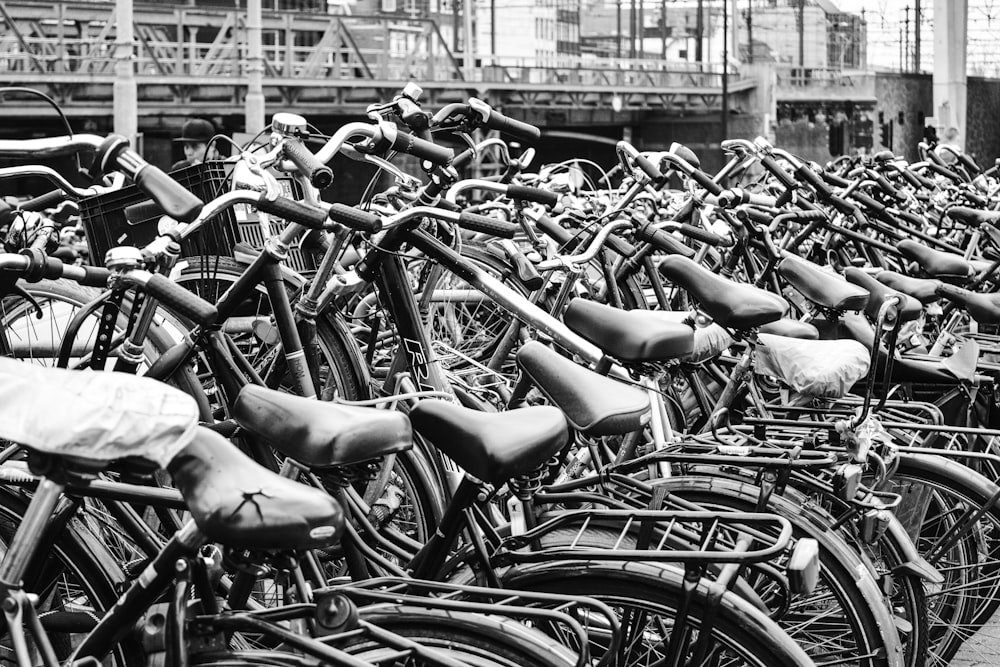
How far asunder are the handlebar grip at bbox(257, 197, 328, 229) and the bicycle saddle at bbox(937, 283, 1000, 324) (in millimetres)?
2209

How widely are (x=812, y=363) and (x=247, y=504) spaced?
190 cm

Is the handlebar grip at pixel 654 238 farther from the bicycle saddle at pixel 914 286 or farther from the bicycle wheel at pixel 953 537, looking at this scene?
the bicycle wheel at pixel 953 537

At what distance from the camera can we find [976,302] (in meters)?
4.33

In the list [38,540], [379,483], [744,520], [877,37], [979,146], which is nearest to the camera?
[38,540]

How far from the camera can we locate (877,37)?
142 feet

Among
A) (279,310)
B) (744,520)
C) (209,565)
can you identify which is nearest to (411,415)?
(209,565)

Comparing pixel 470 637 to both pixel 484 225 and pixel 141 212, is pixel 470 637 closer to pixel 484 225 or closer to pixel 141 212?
pixel 484 225

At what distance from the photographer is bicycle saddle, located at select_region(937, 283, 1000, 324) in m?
4.32

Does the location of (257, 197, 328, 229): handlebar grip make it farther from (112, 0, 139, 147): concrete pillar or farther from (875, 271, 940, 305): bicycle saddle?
(112, 0, 139, 147): concrete pillar

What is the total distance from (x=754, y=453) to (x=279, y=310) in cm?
107

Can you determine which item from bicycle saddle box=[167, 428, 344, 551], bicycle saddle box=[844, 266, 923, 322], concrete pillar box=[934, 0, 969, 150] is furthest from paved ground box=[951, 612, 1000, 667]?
concrete pillar box=[934, 0, 969, 150]

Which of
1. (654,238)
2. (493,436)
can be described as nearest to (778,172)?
(654,238)

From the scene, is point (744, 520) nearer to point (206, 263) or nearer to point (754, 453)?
point (754, 453)

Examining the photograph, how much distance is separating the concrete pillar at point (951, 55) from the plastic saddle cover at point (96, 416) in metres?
26.1
